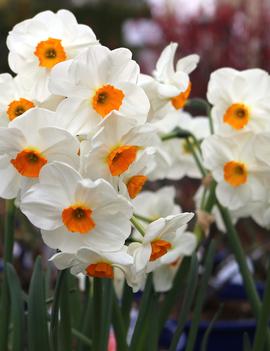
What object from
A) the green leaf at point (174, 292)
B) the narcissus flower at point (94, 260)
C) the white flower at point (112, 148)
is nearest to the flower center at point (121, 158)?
the white flower at point (112, 148)

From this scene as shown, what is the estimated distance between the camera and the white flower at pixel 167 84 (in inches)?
45.8

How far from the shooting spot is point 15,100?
1.08 m

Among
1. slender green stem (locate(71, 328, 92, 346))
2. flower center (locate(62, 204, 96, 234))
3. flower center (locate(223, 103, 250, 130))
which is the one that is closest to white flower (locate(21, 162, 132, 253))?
flower center (locate(62, 204, 96, 234))

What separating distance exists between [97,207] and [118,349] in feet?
1.26

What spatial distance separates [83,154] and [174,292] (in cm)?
51

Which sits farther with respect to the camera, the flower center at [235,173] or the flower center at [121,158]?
the flower center at [235,173]

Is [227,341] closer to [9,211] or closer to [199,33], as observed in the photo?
[9,211]

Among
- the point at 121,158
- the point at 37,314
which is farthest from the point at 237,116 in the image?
the point at 37,314

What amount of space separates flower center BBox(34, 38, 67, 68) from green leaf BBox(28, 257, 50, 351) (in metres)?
0.30

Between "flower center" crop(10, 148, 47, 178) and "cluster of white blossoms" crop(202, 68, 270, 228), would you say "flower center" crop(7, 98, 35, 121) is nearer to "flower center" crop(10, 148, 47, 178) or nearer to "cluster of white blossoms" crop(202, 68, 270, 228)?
"flower center" crop(10, 148, 47, 178)

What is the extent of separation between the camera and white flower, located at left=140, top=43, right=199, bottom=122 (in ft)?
3.82

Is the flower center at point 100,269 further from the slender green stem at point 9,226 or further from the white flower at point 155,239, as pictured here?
the slender green stem at point 9,226

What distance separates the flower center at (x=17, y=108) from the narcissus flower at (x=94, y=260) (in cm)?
23

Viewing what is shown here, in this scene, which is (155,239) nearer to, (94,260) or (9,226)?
(94,260)
